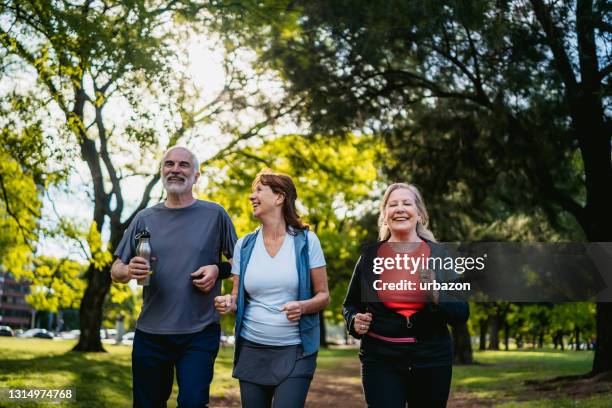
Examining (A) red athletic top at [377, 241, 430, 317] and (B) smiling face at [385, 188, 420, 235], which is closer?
(A) red athletic top at [377, 241, 430, 317]

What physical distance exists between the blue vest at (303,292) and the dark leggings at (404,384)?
0.44 m

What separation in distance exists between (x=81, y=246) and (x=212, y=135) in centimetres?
672

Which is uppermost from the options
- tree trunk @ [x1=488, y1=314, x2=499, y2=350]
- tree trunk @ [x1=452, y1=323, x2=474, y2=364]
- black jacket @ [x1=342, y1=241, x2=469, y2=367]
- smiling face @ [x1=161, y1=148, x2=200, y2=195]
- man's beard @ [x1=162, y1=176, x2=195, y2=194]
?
smiling face @ [x1=161, y1=148, x2=200, y2=195]

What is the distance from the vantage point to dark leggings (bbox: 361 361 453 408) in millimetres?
4402

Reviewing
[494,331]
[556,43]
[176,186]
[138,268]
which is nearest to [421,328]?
[138,268]

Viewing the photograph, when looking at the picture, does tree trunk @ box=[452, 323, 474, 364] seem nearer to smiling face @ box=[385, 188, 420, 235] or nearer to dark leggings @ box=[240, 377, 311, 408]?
smiling face @ box=[385, 188, 420, 235]

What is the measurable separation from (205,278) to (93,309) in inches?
841

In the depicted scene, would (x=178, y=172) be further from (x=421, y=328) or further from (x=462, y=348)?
(x=462, y=348)

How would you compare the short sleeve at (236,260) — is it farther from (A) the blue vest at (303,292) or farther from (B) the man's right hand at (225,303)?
(B) the man's right hand at (225,303)

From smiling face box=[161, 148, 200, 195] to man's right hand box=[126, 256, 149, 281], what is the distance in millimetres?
640

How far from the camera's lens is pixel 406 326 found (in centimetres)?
442

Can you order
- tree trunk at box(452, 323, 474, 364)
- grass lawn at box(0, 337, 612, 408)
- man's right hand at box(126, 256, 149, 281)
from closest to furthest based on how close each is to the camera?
man's right hand at box(126, 256, 149, 281) < grass lawn at box(0, 337, 612, 408) < tree trunk at box(452, 323, 474, 364)

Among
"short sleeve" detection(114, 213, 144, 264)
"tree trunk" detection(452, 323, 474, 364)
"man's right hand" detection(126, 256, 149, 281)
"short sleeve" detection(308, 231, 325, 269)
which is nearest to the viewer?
"short sleeve" detection(308, 231, 325, 269)

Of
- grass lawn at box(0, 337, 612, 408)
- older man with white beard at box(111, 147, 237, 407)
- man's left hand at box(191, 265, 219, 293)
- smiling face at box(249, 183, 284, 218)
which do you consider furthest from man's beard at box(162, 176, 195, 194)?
grass lawn at box(0, 337, 612, 408)
